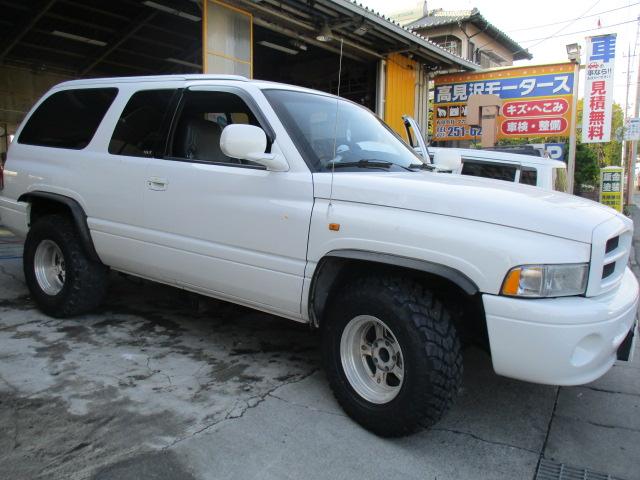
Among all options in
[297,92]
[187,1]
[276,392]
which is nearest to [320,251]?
[276,392]

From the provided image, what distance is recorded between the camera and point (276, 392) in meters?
3.29

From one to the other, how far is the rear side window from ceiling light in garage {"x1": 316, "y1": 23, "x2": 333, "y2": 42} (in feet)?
19.2

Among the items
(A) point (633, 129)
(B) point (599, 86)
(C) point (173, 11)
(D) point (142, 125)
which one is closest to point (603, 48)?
(B) point (599, 86)

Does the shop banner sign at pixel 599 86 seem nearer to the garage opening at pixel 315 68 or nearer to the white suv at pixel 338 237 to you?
the garage opening at pixel 315 68

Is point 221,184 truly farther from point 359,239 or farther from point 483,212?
point 483,212

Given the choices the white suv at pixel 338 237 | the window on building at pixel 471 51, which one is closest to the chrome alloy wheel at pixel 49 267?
the white suv at pixel 338 237

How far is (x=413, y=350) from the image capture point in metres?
2.55

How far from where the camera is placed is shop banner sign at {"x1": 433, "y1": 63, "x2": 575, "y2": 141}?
42.4 feet

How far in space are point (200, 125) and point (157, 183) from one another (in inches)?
20.6

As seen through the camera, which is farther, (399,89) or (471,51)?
(471,51)

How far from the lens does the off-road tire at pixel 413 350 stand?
254 centimetres

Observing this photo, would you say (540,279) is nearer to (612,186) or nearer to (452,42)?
(612,186)

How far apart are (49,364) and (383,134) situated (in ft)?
9.30

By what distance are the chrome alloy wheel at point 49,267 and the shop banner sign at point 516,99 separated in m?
11.8
